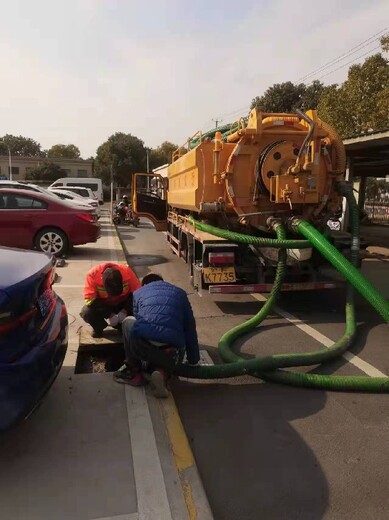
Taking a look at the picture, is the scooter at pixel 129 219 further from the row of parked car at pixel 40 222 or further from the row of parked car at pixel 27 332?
the row of parked car at pixel 27 332

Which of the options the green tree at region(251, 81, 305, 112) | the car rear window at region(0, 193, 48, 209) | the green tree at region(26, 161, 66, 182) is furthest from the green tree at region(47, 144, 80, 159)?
the car rear window at region(0, 193, 48, 209)

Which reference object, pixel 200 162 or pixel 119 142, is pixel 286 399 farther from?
pixel 119 142

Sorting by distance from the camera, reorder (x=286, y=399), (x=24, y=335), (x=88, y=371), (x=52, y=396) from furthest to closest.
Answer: (x=88, y=371)
(x=286, y=399)
(x=52, y=396)
(x=24, y=335)

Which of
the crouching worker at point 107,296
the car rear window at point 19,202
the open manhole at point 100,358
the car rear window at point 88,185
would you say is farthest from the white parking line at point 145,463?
the car rear window at point 88,185

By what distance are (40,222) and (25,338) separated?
26.2 ft

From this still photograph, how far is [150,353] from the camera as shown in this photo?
3.68 metres

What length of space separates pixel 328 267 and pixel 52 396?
426cm

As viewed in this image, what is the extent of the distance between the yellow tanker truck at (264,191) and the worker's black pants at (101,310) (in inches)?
65.4

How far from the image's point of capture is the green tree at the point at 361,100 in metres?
23.0

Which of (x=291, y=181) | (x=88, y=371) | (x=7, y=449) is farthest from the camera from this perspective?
(x=291, y=181)

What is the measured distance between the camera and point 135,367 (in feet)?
12.7

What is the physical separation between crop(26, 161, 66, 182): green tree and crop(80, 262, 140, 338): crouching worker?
6146cm

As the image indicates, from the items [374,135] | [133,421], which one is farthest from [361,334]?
[374,135]

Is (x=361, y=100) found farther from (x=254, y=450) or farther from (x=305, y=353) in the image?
(x=254, y=450)
